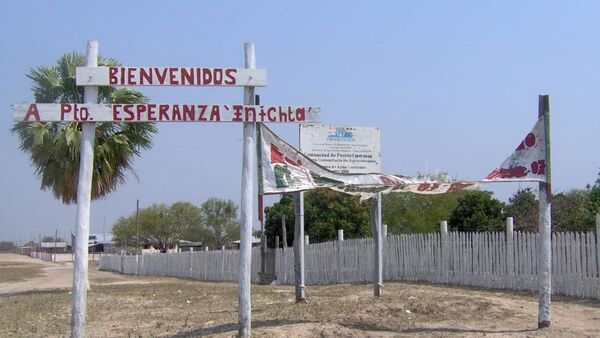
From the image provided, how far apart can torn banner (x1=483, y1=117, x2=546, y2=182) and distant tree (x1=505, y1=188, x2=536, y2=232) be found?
655 inches

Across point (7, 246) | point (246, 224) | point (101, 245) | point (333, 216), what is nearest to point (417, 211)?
point (333, 216)

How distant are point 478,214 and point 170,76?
21.6 meters

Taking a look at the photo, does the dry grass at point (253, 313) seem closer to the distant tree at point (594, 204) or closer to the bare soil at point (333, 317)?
the bare soil at point (333, 317)

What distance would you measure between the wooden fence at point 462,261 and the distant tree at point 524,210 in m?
8.56

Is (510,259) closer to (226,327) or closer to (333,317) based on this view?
(333,317)

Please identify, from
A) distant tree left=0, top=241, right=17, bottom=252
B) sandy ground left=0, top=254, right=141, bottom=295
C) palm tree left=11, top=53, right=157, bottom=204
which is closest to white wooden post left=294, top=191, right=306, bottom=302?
palm tree left=11, top=53, right=157, bottom=204

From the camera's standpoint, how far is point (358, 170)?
1445 centimetres

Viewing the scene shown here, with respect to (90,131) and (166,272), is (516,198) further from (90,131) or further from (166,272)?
(90,131)

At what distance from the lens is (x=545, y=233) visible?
404 inches

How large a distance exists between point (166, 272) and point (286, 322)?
27.8 metres

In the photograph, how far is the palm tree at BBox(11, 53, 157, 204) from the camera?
19.9m

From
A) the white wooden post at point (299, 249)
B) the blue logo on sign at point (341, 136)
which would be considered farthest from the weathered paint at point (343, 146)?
the white wooden post at point (299, 249)

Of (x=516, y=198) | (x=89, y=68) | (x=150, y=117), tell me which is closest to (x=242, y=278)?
(x=150, y=117)

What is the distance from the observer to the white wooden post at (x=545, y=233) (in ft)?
33.6
